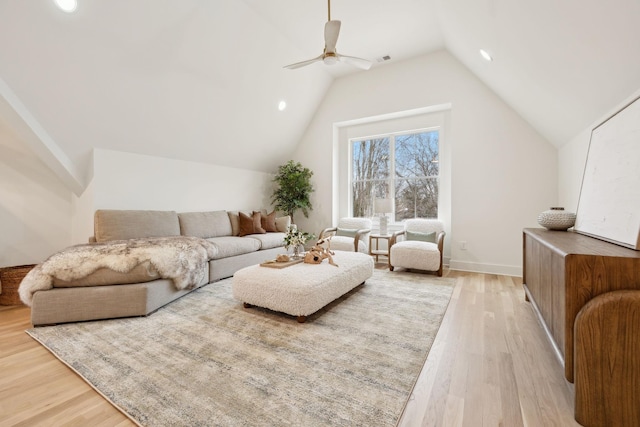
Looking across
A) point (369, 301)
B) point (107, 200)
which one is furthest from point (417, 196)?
point (107, 200)

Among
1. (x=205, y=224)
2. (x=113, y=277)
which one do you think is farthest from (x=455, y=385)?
(x=205, y=224)

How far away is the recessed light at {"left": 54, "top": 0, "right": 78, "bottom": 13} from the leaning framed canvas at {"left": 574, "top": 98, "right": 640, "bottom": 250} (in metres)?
4.44

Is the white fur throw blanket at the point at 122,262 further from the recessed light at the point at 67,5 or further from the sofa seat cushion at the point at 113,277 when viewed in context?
the recessed light at the point at 67,5

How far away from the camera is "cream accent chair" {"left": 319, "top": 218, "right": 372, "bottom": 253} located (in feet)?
15.9

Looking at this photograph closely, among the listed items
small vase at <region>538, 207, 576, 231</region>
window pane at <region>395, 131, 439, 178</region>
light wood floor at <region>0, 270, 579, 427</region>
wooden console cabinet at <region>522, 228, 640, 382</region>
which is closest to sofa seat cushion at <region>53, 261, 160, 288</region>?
light wood floor at <region>0, 270, 579, 427</region>

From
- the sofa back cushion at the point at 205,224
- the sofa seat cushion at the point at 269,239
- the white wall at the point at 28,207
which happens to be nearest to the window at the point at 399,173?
the sofa seat cushion at the point at 269,239

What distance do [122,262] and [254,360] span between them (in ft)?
5.47

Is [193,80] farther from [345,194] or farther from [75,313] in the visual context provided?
[345,194]

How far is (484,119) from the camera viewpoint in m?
4.38

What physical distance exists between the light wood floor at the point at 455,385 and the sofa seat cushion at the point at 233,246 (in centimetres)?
188

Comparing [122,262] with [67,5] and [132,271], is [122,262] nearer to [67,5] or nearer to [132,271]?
[132,271]

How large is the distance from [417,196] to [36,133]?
550cm

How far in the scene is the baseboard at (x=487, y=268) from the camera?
4.17 metres

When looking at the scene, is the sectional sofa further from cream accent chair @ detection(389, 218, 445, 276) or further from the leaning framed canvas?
the leaning framed canvas
